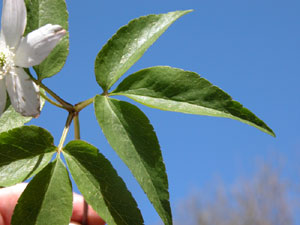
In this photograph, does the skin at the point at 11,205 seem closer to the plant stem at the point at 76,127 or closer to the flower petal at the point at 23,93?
the plant stem at the point at 76,127

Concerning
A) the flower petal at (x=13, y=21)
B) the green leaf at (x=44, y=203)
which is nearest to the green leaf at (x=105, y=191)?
the green leaf at (x=44, y=203)

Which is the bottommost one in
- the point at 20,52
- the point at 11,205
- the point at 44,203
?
the point at 11,205

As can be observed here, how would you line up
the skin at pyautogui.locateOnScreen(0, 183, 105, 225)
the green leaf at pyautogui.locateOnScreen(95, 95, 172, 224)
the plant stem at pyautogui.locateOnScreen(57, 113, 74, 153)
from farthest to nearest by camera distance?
1. the skin at pyautogui.locateOnScreen(0, 183, 105, 225)
2. the plant stem at pyautogui.locateOnScreen(57, 113, 74, 153)
3. the green leaf at pyautogui.locateOnScreen(95, 95, 172, 224)

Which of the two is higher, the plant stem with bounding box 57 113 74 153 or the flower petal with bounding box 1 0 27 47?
the flower petal with bounding box 1 0 27 47

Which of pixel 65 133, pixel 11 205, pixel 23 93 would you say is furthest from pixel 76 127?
pixel 11 205

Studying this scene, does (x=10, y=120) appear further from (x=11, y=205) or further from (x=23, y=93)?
(x=11, y=205)

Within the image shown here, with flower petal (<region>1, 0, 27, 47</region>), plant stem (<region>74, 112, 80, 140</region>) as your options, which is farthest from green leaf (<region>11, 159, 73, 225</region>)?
flower petal (<region>1, 0, 27, 47</region>)

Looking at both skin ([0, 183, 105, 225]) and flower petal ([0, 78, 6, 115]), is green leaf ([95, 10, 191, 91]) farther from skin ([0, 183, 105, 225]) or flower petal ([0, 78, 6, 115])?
skin ([0, 183, 105, 225])
